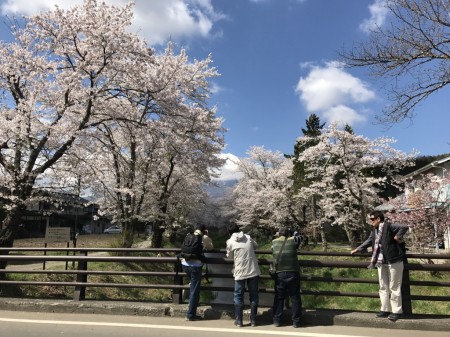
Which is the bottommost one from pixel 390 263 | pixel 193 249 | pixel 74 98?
pixel 390 263

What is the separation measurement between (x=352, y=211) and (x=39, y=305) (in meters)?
24.8

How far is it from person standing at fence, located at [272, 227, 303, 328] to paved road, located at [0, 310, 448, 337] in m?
0.21

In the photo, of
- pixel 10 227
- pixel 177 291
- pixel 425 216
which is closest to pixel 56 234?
pixel 10 227

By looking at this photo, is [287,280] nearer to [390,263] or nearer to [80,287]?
[390,263]

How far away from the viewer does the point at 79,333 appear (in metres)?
5.55

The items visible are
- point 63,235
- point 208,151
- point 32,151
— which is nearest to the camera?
point 32,151

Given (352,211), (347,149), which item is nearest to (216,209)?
(352,211)

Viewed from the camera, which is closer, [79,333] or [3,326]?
[79,333]

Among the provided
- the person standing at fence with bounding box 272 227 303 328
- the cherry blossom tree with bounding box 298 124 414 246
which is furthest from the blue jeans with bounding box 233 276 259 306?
the cherry blossom tree with bounding box 298 124 414 246

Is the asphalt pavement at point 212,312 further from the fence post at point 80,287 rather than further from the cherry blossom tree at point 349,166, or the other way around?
the cherry blossom tree at point 349,166

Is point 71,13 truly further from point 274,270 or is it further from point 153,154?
point 274,270

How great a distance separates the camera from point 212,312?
6469mm

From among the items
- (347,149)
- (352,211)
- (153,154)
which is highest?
(347,149)

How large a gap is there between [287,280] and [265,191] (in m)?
30.8
